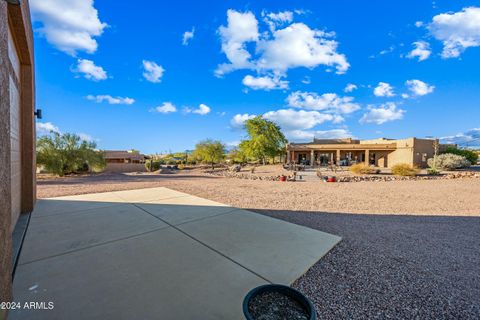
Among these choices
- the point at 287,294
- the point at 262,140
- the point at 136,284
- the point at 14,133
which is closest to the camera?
the point at 287,294

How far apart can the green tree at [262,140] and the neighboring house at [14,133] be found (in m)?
27.8

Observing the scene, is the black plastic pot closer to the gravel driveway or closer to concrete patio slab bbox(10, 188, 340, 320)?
concrete patio slab bbox(10, 188, 340, 320)

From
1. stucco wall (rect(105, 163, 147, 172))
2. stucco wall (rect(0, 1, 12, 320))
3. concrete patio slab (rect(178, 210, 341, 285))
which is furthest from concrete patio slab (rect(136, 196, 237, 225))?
stucco wall (rect(105, 163, 147, 172))

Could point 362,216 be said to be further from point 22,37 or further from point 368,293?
point 22,37

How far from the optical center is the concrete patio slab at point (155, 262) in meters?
2.16

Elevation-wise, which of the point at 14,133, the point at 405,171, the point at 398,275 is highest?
the point at 14,133

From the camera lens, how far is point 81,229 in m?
4.27

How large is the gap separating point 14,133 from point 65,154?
49.7 ft

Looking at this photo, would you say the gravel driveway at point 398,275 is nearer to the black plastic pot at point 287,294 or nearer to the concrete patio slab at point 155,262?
the concrete patio slab at point 155,262

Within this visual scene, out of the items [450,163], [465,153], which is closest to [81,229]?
[450,163]

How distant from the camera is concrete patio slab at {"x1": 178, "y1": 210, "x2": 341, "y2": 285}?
294 centimetres

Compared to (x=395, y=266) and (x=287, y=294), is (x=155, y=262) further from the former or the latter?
(x=395, y=266)

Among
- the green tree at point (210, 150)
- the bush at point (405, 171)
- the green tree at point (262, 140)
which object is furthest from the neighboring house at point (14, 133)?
the green tree at point (262, 140)

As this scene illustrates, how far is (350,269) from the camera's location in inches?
117
